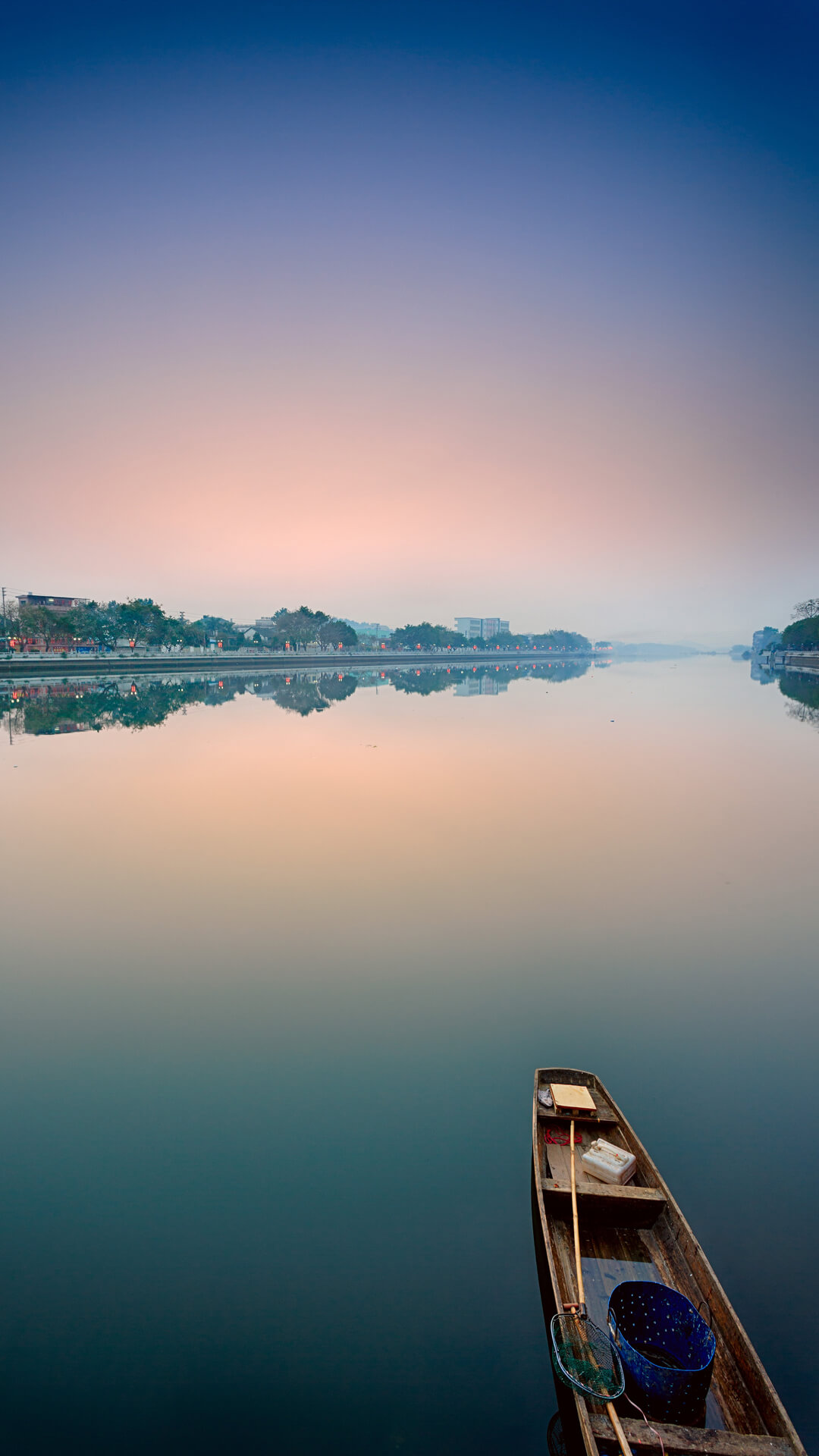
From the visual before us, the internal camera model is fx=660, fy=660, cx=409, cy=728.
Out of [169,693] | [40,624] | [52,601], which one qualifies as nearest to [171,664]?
[40,624]

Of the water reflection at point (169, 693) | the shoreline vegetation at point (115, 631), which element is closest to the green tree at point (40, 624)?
the shoreline vegetation at point (115, 631)

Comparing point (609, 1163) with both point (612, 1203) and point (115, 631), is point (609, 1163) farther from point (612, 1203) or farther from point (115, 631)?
point (115, 631)

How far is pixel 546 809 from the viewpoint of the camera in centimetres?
2478

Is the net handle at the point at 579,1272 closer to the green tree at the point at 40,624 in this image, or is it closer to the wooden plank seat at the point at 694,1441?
the wooden plank seat at the point at 694,1441

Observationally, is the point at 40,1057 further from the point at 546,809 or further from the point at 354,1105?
the point at 546,809

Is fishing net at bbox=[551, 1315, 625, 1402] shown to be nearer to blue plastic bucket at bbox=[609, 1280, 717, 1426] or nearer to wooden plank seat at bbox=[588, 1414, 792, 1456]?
blue plastic bucket at bbox=[609, 1280, 717, 1426]

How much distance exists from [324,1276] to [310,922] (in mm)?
8368

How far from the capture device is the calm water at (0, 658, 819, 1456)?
6012 millimetres

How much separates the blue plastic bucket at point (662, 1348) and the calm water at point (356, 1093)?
1054 millimetres

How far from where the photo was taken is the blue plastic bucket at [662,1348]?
5.12m

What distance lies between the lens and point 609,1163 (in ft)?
23.5

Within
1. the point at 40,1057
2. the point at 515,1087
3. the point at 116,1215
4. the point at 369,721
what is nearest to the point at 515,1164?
the point at 515,1087

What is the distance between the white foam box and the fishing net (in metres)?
1.42

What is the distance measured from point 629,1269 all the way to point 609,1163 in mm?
920
